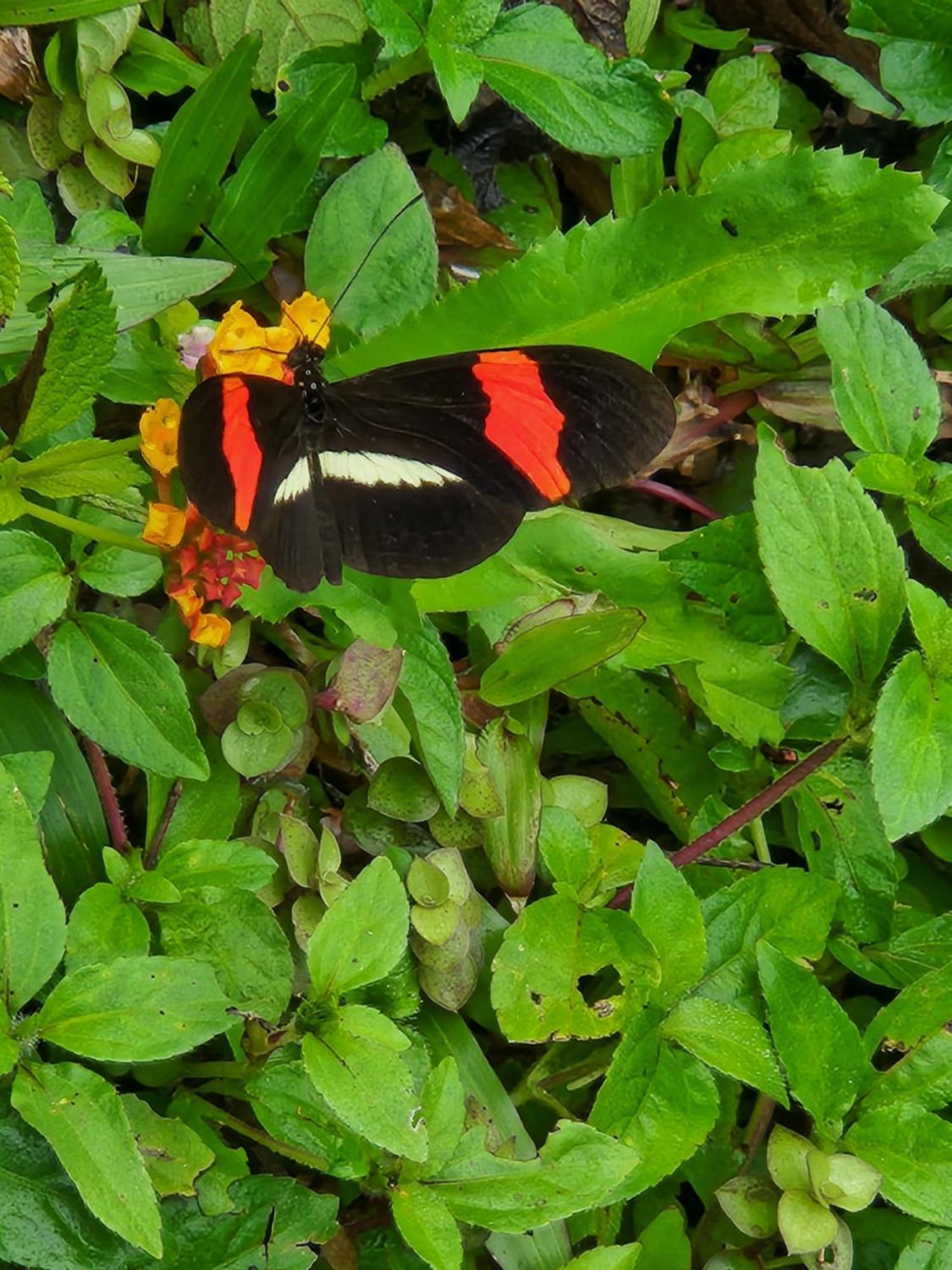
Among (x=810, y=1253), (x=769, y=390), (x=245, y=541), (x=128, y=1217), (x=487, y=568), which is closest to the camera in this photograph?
(x=128, y=1217)

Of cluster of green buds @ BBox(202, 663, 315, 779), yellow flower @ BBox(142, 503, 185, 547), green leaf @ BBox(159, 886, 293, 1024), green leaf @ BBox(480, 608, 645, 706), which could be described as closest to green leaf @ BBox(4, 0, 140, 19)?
yellow flower @ BBox(142, 503, 185, 547)

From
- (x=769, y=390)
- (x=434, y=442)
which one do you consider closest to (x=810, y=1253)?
(x=434, y=442)

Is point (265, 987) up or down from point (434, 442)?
down

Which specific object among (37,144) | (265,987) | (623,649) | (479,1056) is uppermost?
(37,144)

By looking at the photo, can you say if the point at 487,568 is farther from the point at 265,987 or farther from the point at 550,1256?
the point at 550,1256

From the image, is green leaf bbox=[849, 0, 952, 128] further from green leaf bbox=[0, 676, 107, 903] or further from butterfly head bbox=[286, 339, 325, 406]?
green leaf bbox=[0, 676, 107, 903]

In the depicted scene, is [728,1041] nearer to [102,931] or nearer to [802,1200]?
[802,1200]
